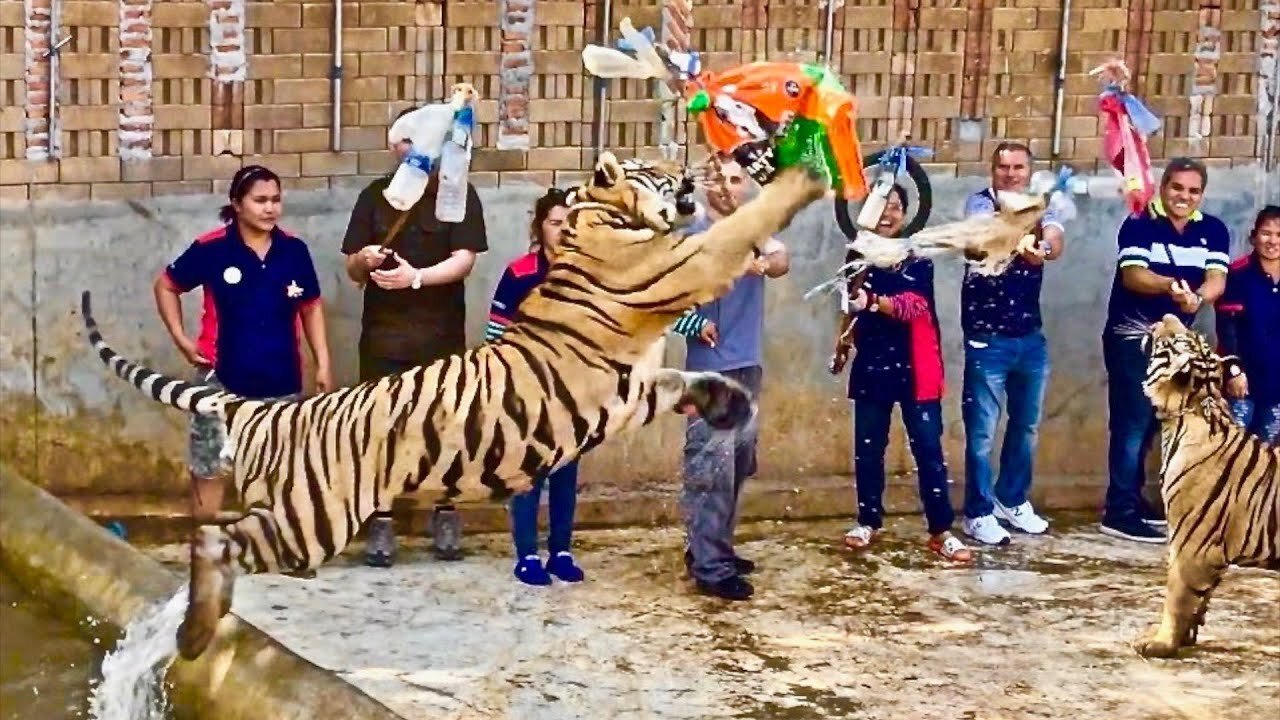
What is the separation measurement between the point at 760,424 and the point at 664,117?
3.89ft

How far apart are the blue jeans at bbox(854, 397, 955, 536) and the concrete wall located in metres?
0.50

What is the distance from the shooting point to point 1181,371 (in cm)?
572

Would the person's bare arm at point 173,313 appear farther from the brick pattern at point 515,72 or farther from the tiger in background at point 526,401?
the tiger in background at point 526,401

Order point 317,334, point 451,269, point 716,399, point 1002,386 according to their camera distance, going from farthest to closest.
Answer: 1. point 1002,386
2. point 317,334
3. point 451,269
4. point 716,399

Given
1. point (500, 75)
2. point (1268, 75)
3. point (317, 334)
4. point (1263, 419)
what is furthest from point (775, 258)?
point (1268, 75)

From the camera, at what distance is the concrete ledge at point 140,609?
5348 mm

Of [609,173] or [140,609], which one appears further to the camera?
[140,609]

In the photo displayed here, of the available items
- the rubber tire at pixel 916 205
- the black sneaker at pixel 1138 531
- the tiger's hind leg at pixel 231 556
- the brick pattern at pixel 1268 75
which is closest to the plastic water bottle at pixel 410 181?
the tiger's hind leg at pixel 231 556

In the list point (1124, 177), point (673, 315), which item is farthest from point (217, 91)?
point (673, 315)

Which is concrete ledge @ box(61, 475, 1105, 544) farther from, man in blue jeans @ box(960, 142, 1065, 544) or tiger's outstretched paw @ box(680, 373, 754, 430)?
tiger's outstretched paw @ box(680, 373, 754, 430)

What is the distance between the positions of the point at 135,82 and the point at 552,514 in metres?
1.98

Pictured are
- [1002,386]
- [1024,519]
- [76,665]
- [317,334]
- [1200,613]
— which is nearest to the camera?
[1200,613]

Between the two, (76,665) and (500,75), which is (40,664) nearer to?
(76,665)

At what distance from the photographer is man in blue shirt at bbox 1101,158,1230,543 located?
7.13 meters
